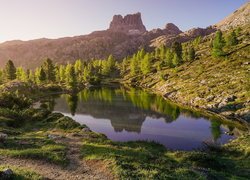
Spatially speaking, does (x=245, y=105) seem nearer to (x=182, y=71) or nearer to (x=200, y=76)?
(x=200, y=76)

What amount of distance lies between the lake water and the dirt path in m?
23.2

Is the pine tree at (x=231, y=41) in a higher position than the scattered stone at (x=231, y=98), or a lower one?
higher

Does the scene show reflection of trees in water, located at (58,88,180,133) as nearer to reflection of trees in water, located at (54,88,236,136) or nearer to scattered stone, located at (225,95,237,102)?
reflection of trees in water, located at (54,88,236,136)

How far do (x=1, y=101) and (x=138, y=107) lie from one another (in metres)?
41.2

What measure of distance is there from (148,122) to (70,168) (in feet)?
142

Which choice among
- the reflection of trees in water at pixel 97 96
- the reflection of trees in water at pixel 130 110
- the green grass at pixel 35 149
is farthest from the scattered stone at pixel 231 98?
the green grass at pixel 35 149

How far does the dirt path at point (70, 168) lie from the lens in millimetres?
22891

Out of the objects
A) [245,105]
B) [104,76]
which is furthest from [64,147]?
[104,76]

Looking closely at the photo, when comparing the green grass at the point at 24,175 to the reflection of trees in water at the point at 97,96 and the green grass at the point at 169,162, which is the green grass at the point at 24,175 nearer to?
the green grass at the point at 169,162

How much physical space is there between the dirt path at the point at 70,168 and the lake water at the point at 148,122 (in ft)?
76.3

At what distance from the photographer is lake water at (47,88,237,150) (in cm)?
5234

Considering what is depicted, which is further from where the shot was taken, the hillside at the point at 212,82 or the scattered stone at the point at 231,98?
the scattered stone at the point at 231,98

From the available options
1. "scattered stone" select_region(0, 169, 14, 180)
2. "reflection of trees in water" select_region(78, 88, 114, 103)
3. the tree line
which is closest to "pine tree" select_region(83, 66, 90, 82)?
the tree line

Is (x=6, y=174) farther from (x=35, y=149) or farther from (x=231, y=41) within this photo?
(x=231, y=41)
